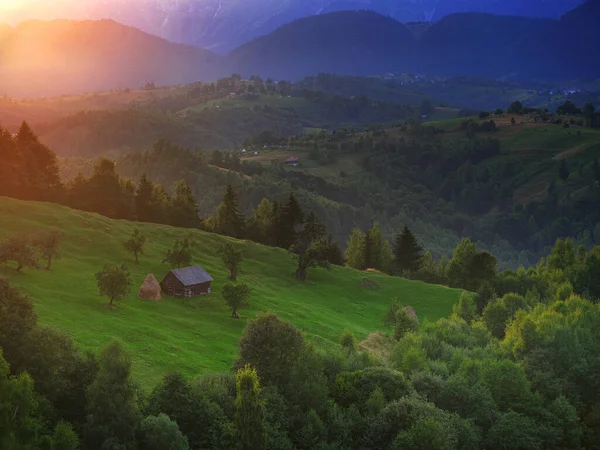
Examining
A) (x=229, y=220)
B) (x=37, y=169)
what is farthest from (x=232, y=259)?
(x=37, y=169)

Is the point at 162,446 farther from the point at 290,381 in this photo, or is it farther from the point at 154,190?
the point at 154,190

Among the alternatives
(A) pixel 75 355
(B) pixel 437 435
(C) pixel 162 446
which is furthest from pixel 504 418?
(A) pixel 75 355

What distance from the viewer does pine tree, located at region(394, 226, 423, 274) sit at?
4921 inches

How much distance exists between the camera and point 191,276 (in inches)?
3022

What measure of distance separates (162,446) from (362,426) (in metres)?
16.4

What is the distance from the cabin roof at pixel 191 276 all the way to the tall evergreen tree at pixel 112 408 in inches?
1530

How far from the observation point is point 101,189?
117m

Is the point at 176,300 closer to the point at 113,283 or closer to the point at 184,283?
the point at 184,283

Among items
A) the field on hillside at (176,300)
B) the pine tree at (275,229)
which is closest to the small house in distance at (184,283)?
the field on hillside at (176,300)

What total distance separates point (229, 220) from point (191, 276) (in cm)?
4708

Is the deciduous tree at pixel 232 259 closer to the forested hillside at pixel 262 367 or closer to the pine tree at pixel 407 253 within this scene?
the forested hillside at pixel 262 367

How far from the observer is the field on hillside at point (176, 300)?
5400 centimetres

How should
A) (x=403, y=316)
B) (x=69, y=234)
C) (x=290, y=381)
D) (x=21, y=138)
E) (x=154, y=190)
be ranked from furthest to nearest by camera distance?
1. (x=154, y=190)
2. (x=21, y=138)
3. (x=69, y=234)
4. (x=403, y=316)
5. (x=290, y=381)

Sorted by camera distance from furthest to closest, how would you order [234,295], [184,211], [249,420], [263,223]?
[263,223] < [184,211] < [234,295] < [249,420]
